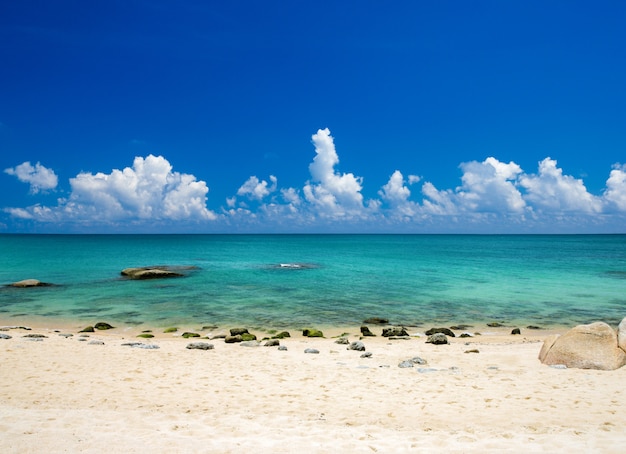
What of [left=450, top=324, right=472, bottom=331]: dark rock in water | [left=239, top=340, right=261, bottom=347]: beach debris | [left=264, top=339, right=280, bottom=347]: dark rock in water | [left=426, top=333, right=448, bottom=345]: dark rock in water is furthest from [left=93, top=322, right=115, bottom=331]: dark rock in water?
[left=450, top=324, right=472, bottom=331]: dark rock in water

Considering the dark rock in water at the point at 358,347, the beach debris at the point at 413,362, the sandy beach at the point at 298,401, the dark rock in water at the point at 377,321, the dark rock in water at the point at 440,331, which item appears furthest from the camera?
the dark rock in water at the point at 377,321

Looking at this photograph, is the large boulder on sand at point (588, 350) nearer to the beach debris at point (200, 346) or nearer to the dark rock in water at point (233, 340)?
the dark rock in water at point (233, 340)

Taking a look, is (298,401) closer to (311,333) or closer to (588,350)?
(588,350)

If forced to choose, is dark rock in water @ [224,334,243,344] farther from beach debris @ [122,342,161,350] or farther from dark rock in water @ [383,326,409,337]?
dark rock in water @ [383,326,409,337]

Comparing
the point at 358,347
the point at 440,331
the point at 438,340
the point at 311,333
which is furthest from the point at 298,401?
the point at 440,331

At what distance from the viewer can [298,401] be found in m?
11.2

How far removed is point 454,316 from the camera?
27.1 meters

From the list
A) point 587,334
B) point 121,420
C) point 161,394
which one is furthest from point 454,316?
point 121,420

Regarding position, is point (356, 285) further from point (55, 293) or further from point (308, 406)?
point (308, 406)

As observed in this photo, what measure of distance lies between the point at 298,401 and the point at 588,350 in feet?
Answer: 32.4

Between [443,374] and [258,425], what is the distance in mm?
6928

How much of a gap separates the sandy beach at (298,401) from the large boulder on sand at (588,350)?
0.53 meters

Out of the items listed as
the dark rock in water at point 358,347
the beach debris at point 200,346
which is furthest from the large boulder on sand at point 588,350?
the beach debris at point 200,346

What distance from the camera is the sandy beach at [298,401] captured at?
8.36 meters
